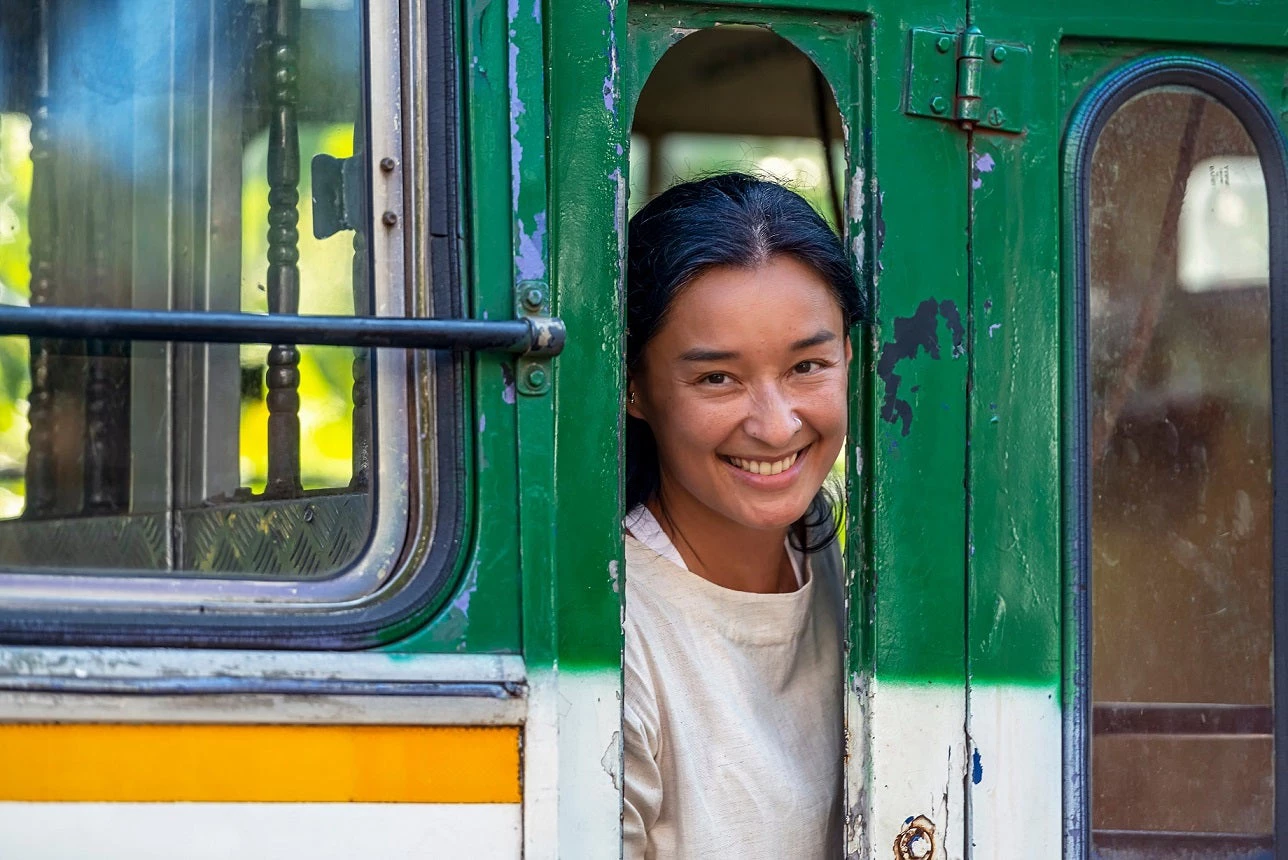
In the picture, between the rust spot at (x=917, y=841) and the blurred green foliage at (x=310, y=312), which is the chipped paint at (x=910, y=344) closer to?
the rust spot at (x=917, y=841)

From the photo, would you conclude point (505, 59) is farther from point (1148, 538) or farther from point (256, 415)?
point (1148, 538)

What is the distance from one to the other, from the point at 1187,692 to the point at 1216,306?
1.56ft

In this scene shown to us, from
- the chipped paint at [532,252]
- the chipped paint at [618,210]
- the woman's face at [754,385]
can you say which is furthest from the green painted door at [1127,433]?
the chipped paint at [532,252]

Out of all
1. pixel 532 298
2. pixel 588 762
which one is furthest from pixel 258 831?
pixel 532 298

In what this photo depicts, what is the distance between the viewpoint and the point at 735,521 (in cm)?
195

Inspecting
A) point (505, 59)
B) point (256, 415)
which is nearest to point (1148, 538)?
point (505, 59)

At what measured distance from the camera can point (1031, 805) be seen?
1.63 metres

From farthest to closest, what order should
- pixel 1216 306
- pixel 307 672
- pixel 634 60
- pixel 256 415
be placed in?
pixel 1216 306 → pixel 634 60 → pixel 256 415 → pixel 307 672

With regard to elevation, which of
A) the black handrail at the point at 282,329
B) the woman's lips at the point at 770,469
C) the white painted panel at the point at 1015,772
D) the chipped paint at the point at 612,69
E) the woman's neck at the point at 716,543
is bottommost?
the white painted panel at the point at 1015,772

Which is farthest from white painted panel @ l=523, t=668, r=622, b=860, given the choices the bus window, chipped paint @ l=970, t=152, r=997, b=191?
chipped paint @ l=970, t=152, r=997, b=191

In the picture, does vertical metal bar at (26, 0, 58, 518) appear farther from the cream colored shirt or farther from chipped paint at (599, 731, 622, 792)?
the cream colored shirt

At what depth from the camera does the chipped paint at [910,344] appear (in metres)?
1.63

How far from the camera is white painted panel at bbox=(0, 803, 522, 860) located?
1.25 m

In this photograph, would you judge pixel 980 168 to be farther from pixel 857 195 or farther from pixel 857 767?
pixel 857 767
